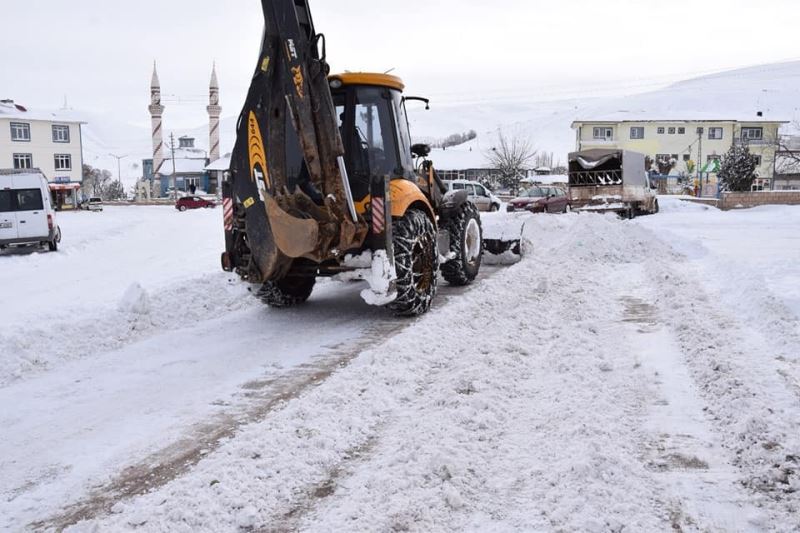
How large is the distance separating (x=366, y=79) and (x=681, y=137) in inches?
3021

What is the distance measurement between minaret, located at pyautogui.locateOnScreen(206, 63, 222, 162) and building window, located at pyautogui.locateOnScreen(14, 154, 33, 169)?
25688mm

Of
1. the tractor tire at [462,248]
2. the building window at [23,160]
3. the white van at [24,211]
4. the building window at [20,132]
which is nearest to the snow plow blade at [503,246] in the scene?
the tractor tire at [462,248]

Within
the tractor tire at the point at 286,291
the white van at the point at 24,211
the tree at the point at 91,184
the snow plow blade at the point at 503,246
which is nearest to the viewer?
the tractor tire at the point at 286,291

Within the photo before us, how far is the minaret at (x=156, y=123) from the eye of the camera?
93.1m

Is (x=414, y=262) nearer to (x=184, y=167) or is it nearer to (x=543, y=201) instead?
(x=543, y=201)

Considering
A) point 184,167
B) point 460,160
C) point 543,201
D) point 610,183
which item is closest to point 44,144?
point 184,167

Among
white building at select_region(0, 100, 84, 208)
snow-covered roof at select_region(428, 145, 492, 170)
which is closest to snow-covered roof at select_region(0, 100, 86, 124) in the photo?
white building at select_region(0, 100, 84, 208)

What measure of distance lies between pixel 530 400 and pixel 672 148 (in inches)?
3125

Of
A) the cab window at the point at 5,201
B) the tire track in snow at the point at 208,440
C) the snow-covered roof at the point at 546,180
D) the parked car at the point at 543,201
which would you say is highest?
the snow-covered roof at the point at 546,180

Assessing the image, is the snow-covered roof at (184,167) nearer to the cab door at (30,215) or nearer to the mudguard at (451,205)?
the cab door at (30,215)

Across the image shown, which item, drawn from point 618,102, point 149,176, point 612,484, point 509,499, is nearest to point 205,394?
point 509,499

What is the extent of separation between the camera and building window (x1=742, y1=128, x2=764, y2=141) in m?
77.3

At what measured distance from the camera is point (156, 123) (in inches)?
3782

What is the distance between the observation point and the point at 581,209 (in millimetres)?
28328
